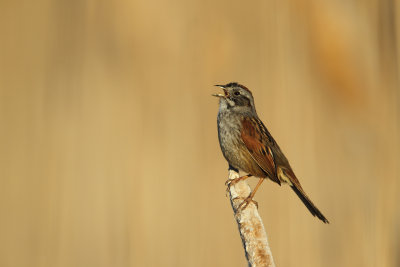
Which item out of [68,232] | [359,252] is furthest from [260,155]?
[68,232]

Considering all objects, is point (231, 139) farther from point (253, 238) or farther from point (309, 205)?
point (253, 238)

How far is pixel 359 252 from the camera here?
261 centimetres

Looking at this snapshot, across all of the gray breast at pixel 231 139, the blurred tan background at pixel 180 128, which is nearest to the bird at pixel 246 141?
the gray breast at pixel 231 139

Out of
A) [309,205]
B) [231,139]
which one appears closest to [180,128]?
[231,139]

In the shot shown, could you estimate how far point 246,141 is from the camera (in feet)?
8.19

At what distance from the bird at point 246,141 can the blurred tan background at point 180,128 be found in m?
0.16

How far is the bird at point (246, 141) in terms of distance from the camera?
7.95ft

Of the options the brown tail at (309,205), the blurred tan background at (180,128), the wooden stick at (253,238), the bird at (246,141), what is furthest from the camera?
the blurred tan background at (180,128)

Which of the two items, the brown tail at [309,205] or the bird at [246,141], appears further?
the bird at [246,141]

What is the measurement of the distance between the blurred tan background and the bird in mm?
158

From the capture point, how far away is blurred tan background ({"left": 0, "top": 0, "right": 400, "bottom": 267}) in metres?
2.53

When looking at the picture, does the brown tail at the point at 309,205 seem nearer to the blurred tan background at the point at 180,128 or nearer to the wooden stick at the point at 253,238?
the blurred tan background at the point at 180,128

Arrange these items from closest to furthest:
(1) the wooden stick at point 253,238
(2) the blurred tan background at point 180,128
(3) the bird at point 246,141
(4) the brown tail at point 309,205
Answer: (1) the wooden stick at point 253,238 < (4) the brown tail at point 309,205 < (3) the bird at point 246,141 < (2) the blurred tan background at point 180,128

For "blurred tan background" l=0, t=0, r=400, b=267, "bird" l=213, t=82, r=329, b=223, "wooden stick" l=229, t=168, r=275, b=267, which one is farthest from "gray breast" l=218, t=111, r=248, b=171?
"wooden stick" l=229, t=168, r=275, b=267
